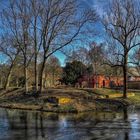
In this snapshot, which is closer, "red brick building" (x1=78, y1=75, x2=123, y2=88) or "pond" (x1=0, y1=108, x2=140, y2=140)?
"pond" (x1=0, y1=108, x2=140, y2=140)

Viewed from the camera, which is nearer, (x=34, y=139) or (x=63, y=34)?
(x=34, y=139)

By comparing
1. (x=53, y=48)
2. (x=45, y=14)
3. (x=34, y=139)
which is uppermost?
(x=45, y=14)

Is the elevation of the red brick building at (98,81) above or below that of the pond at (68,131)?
above

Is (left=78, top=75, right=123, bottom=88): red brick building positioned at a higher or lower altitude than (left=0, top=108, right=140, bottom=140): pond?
higher

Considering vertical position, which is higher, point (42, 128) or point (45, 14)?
point (45, 14)

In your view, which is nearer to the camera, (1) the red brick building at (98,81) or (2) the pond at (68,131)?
(2) the pond at (68,131)

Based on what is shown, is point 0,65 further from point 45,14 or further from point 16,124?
point 16,124

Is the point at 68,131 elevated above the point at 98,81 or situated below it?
below

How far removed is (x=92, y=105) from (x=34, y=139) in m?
18.9

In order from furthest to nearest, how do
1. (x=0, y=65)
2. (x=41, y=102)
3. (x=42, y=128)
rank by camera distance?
(x=0, y=65)
(x=41, y=102)
(x=42, y=128)

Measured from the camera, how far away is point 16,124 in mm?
21500

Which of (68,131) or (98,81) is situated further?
(98,81)

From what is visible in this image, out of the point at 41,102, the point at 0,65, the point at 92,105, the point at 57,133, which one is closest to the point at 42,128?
the point at 57,133

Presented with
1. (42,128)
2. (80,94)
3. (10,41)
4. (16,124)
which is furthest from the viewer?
(10,41)
